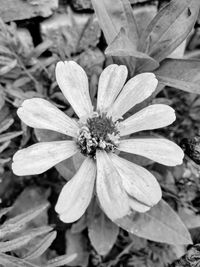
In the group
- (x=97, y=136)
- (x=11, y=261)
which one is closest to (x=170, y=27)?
(x=97, y=136)

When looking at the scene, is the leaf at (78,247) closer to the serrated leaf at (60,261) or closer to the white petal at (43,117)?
the serrated leaf at (60,261)

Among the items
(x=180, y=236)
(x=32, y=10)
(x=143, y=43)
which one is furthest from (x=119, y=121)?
(x=32, y=10)

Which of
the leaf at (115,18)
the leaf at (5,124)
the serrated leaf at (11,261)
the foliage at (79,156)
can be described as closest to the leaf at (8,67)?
the foliage at (79,156)

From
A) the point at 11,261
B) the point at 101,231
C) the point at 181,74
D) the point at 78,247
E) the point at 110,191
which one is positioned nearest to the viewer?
the point at 110,191

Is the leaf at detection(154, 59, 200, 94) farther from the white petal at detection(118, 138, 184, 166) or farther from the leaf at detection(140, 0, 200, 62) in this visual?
the white petal at detection(118, 138, 184, 166)

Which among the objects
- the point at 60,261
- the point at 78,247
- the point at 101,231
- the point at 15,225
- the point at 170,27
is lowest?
the point at 78,247

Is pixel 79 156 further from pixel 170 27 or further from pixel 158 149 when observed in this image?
pixel 170 27
